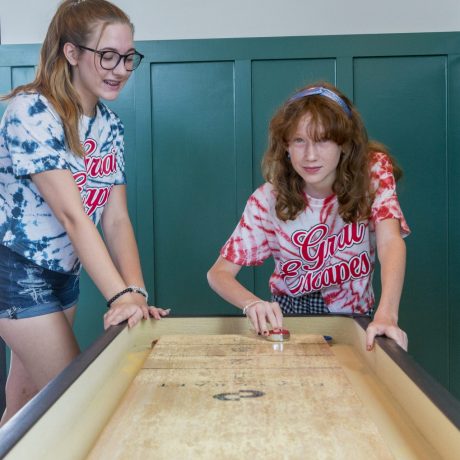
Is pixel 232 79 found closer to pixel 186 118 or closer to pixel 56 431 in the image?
pixel 186 118

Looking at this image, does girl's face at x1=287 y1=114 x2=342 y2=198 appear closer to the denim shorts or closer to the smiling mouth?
the smiling mouth

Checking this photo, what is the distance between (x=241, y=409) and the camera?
1104 millimetres

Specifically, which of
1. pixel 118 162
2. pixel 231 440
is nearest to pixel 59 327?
pixel 118 162

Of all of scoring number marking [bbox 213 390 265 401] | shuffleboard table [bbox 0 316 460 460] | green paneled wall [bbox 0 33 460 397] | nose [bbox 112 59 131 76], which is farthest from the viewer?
green paneled wall [bbox 0 33 460 397]

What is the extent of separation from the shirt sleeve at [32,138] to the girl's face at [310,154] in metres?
0.59

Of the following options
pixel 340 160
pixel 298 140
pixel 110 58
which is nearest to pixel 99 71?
pixel 110 58

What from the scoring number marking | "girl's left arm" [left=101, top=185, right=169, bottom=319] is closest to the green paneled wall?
"girl's left arm" [left=101, top=185, right=169, bottom=319]

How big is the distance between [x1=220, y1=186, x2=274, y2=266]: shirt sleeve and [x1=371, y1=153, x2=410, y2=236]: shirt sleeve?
0.30 metres

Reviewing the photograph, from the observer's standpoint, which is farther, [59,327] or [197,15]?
[197,15]

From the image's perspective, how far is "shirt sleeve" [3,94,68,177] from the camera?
5.22 feet

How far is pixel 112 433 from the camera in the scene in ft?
3.35

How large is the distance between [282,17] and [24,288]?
6.10 ft

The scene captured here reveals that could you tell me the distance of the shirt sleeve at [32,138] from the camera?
1592mm

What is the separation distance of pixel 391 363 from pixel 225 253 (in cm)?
79
